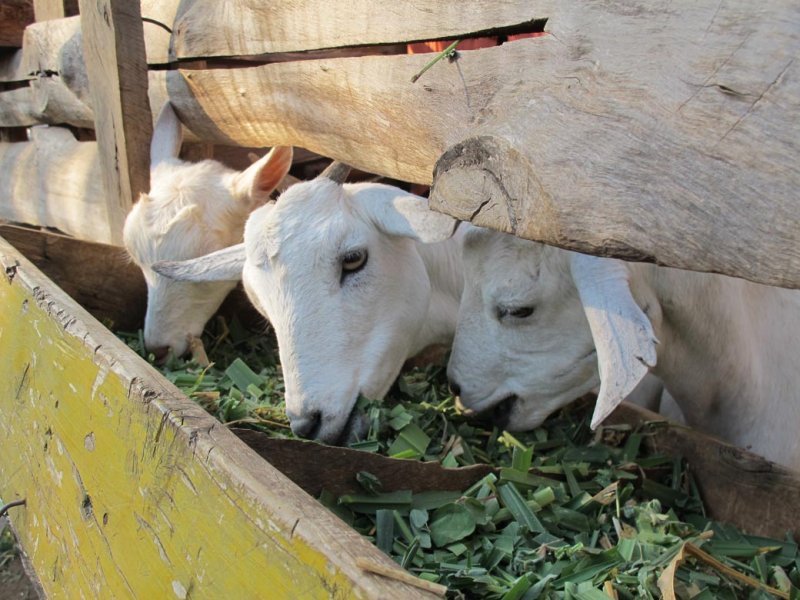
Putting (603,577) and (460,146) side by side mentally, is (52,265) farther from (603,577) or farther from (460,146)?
(603,577)

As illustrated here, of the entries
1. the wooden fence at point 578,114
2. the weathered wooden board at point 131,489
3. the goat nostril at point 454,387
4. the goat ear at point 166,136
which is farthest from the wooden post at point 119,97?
the goat nostril at point 454,387

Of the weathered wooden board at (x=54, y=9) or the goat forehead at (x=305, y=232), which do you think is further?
the weathered wooden board at (x=54, y=9)

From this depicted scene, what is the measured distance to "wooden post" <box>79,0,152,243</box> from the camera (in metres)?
3.46

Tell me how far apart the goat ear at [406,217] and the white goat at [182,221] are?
34.1 inches

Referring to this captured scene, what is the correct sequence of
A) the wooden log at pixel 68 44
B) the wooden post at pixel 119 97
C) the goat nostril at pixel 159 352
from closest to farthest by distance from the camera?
the goat nostril at pixel 159 352 → the wooden post at pixel 119 97 → the wooden log at pixel 68 44

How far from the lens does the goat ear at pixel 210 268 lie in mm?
3000

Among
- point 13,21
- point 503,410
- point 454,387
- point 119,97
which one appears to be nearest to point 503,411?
point 503,410

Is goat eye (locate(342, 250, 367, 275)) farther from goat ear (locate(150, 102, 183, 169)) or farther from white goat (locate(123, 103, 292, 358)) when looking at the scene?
goat ear (locate(150, 102, 183, 169))

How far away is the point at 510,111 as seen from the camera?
155cm

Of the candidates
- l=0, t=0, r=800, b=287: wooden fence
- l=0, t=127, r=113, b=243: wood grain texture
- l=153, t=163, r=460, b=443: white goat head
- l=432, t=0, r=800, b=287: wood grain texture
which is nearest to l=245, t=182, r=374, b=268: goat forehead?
l=153, t=163, r=460, b=443: white goat head

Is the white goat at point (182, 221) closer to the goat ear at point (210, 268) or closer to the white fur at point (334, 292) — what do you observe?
the goat ear at point (210, 268)

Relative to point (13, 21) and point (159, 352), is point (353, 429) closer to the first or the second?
point (159, 352)

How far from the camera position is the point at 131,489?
1493mm

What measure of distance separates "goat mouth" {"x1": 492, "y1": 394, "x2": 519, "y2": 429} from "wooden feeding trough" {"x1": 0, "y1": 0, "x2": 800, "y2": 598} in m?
0.36
